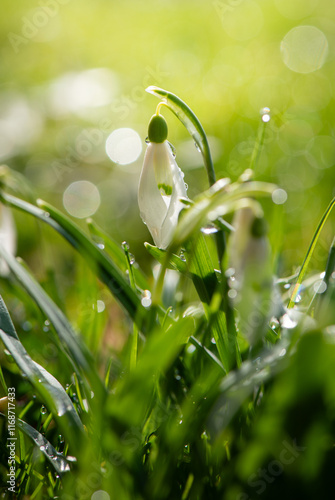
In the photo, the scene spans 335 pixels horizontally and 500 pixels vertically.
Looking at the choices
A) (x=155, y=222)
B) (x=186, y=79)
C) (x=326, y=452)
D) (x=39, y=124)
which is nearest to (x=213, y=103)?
(x=186, y=79)

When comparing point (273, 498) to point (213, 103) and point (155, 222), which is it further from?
point (213, 103)

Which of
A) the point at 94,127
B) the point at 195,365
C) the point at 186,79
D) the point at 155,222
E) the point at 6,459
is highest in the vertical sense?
the point at 186,79

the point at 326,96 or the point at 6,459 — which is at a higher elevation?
the point at 326,96

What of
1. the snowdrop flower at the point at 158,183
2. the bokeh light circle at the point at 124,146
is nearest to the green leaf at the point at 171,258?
the snowdrop flower at the point at 158,183

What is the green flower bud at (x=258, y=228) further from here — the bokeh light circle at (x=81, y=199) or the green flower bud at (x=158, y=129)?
the bokeh light circle at (x=81, y=199)

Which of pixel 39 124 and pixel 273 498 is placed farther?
pixel 39 124

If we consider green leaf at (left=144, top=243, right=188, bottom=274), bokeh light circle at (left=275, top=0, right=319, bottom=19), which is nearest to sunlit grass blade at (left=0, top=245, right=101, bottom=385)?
green leaf at (left=144, top=243, right=188, bottom=274)

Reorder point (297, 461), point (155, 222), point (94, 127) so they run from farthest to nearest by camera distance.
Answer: point (94, 127), point (155, 222), point (297, 461)
